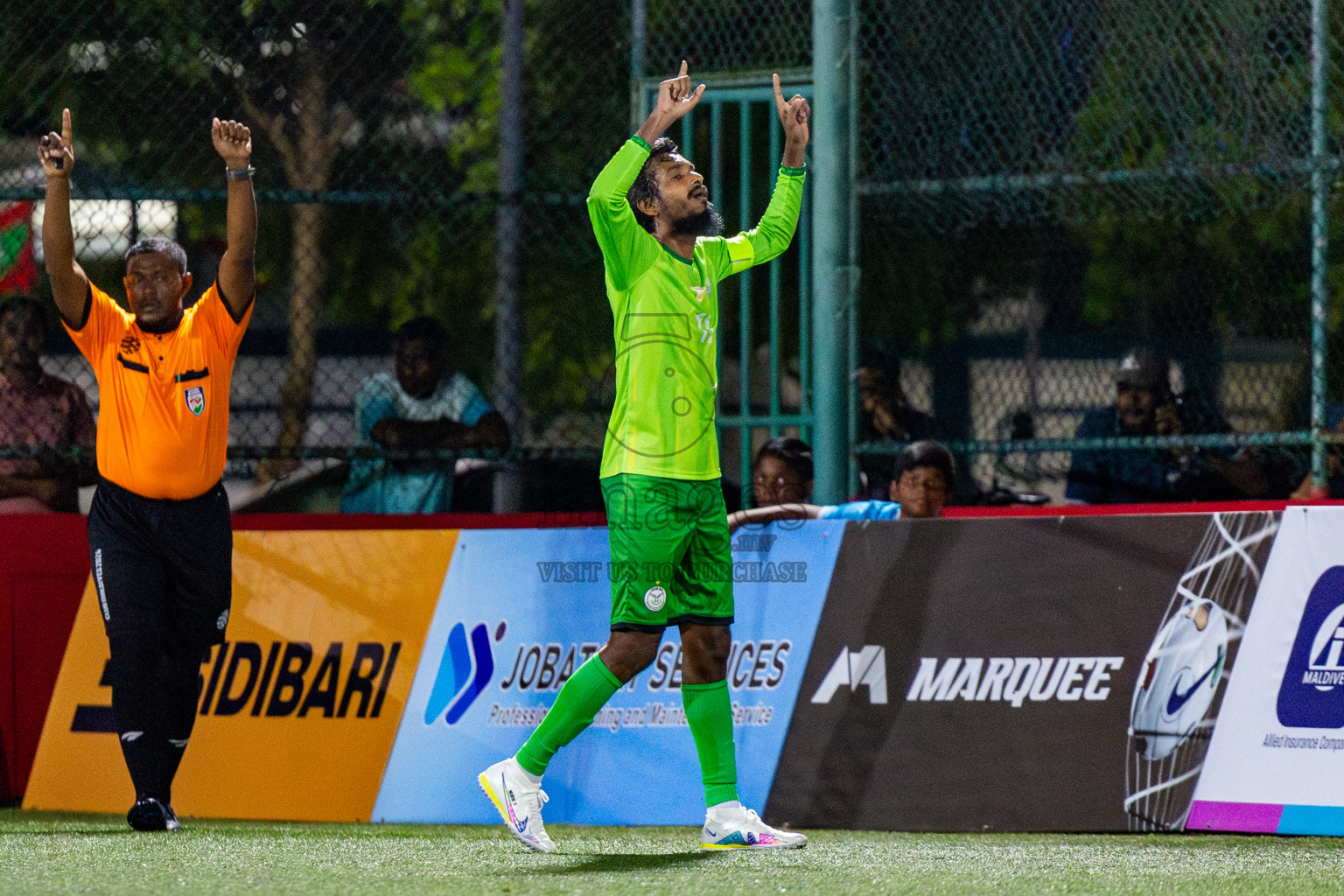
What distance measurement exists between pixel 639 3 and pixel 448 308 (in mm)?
1651

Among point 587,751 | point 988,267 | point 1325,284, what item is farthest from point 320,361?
point 1325,284

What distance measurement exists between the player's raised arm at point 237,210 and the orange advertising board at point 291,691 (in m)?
1.23

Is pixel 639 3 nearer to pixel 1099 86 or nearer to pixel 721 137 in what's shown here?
pixel 721 137

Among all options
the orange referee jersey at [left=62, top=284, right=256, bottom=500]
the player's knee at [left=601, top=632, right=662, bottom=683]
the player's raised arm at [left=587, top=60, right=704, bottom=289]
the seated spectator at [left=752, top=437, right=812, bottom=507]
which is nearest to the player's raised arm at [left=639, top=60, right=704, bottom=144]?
the player's raised arm at [left=587, top=60, right=704, bottom=289]

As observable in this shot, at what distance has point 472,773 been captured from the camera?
19.6ft

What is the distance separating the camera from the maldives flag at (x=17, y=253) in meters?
7.48

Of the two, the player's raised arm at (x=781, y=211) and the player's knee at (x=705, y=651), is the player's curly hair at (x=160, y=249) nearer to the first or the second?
the player's raised arm at (x=781, y=211)

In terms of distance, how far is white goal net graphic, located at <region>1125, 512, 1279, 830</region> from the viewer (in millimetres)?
5336

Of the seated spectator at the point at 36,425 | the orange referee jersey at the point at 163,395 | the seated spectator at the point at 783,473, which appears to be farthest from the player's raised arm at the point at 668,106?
the seated spectator at the point at 36,425

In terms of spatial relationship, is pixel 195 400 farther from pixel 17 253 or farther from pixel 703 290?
pixel 17 253

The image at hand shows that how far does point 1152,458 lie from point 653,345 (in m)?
3.16

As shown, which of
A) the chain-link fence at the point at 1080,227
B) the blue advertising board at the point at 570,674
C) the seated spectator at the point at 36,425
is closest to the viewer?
the blue advertising board at the point at 570,674

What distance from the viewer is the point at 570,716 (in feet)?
15.2

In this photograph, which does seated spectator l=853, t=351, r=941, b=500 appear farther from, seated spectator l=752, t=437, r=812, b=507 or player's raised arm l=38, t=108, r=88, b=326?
player's raised arm l=38, t=108, r=88, b=326
